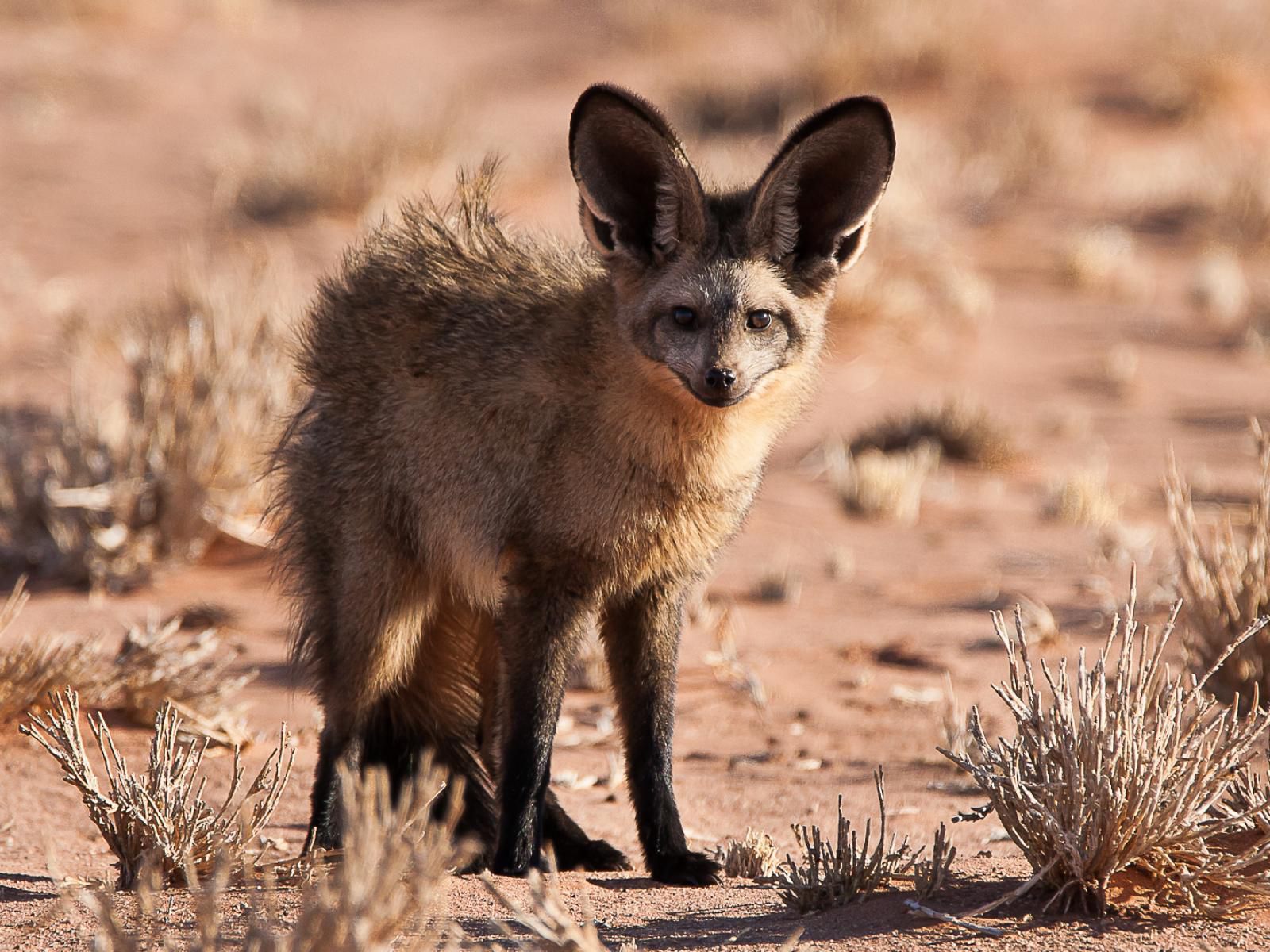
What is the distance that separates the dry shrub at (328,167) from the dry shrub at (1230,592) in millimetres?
8772

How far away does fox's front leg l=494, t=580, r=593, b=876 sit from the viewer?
4457 mm

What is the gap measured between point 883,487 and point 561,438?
4.91 meters

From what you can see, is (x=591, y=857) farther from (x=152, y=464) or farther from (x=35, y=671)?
(x=152, y=464)

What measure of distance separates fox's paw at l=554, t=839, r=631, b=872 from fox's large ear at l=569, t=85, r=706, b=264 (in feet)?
6.32

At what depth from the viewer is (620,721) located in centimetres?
483

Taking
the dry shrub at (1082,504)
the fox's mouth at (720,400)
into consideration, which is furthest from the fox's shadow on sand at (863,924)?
the dry shrub at (1082,504)

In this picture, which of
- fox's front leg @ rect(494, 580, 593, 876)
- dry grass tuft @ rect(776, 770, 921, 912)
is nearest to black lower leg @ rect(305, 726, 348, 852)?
fox's front leg @ rect(494, 580, 593, 876)

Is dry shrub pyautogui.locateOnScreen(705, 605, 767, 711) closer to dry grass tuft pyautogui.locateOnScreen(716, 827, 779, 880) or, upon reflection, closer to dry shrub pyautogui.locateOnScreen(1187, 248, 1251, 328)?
dry grass tuft pyautogui.locateOnScreen(716, 827, 779, 880)

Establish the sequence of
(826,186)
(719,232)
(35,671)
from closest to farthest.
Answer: (719,232), (826,186), (35,671)

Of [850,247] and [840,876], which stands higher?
[850,247]

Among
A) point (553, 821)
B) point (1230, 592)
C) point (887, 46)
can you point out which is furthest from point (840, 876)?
point (887, 46)

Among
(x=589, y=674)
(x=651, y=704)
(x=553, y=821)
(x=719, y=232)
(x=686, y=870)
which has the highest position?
(x=719, y=232)

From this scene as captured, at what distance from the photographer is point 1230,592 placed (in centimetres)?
572

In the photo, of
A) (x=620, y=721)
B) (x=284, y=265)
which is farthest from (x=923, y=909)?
(x=284, y=265)
